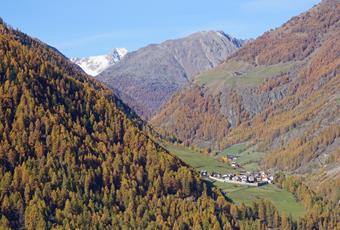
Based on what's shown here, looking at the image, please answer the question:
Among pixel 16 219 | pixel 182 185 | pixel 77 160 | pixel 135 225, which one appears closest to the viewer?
pixel 16 219

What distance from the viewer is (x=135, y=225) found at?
169 meters

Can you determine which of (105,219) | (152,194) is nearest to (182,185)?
(152,194)

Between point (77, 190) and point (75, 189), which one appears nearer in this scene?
point (77, 190)

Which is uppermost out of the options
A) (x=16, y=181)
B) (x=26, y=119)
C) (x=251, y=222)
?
(x=26, y=119)

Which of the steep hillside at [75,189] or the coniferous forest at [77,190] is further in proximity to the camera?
the coniferous forest at [77,190]

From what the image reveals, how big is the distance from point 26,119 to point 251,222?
66340 mm

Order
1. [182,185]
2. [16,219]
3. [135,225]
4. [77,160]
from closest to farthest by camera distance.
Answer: [16,219]
[135,225]
[77,160]
[182,185]

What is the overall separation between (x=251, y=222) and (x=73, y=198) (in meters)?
49.1

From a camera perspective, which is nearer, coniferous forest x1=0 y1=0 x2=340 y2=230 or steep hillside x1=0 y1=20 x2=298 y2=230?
steep hillside x1=0 y1=20 x2=298 y2=230

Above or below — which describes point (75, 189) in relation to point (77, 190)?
above

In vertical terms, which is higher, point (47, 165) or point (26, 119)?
point (26, 119)

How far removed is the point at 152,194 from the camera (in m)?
189

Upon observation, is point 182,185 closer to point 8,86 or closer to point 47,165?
point 47,165

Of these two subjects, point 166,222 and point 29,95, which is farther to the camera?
point 29,95
